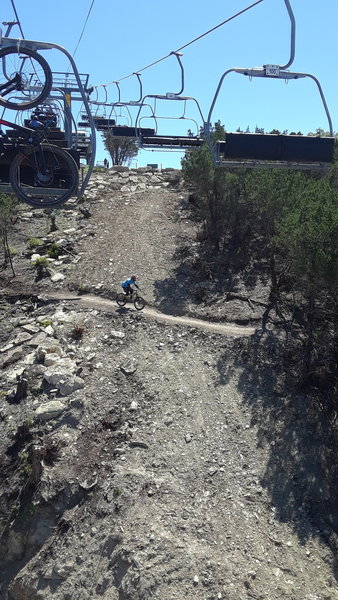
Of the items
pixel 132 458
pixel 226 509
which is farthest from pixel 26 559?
pixel 226 509

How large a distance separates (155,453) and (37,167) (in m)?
8.99

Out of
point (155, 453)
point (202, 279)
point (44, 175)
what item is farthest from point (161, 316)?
point (44, 175)

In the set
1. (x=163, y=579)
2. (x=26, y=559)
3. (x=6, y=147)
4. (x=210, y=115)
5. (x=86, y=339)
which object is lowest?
(x=26, y=559)

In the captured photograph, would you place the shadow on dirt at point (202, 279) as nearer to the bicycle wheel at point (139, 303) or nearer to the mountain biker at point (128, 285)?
the bicycle wheel at point (139, 303)

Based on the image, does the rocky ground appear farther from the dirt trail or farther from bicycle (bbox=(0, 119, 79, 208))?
bicycle (bbox=(0, 119, 79, 208))

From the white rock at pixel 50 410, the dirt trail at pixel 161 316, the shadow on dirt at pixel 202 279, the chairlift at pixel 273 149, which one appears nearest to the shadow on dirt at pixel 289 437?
the dirt trail at pixel 161 316

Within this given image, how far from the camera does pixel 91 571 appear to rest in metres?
12.8

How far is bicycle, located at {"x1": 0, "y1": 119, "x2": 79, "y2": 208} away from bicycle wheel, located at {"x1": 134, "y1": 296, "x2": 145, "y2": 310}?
37.0ft

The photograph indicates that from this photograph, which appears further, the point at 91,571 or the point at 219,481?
the point at 219,481

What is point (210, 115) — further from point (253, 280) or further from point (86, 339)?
point (253, 280)

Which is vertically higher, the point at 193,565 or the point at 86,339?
the point at 86,339

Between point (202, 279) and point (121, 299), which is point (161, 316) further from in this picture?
point (202, 279)

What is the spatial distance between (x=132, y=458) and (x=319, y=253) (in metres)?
7.83

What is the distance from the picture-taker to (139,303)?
20578 mm
